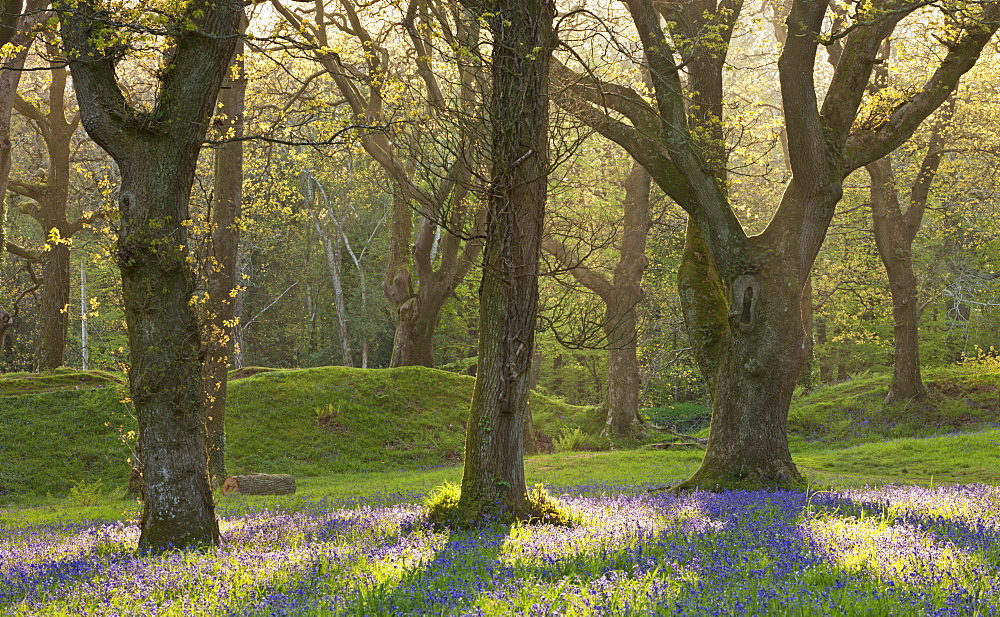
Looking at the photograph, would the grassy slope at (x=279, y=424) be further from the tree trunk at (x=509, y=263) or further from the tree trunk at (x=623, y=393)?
the tree trunk at (x=509, y=263)

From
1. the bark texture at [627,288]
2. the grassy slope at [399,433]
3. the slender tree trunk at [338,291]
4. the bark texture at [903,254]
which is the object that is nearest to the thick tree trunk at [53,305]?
the grassy slope at [399,433]

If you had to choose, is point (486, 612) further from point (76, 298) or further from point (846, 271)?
point (76, 298)

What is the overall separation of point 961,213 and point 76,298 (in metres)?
49.8

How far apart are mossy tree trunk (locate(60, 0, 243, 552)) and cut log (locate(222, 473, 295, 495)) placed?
9138 millimetres

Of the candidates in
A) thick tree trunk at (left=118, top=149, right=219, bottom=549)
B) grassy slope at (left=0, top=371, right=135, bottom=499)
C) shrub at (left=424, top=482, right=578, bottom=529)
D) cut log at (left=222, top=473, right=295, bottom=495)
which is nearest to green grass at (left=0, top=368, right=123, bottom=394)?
grassy slope at (left=0, top=371, right=135, bottom=499)

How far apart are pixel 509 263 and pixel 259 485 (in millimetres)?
11024

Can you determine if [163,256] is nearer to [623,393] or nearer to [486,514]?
[486,514]

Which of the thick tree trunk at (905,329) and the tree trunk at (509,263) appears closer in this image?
the tree trunk at (509,263)

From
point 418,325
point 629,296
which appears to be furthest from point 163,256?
point 629,296

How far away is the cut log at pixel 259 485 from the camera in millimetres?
17281

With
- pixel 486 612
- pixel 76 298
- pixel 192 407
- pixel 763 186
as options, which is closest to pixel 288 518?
pixel 192 407

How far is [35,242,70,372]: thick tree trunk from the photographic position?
26.3 meters

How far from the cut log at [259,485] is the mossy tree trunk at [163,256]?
30.0 ft

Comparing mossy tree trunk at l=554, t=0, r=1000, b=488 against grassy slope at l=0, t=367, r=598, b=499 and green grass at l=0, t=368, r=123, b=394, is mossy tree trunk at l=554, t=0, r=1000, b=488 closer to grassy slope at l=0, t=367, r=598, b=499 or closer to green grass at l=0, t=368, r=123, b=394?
grassy slope at l=0, t=367, r=598, b=499
